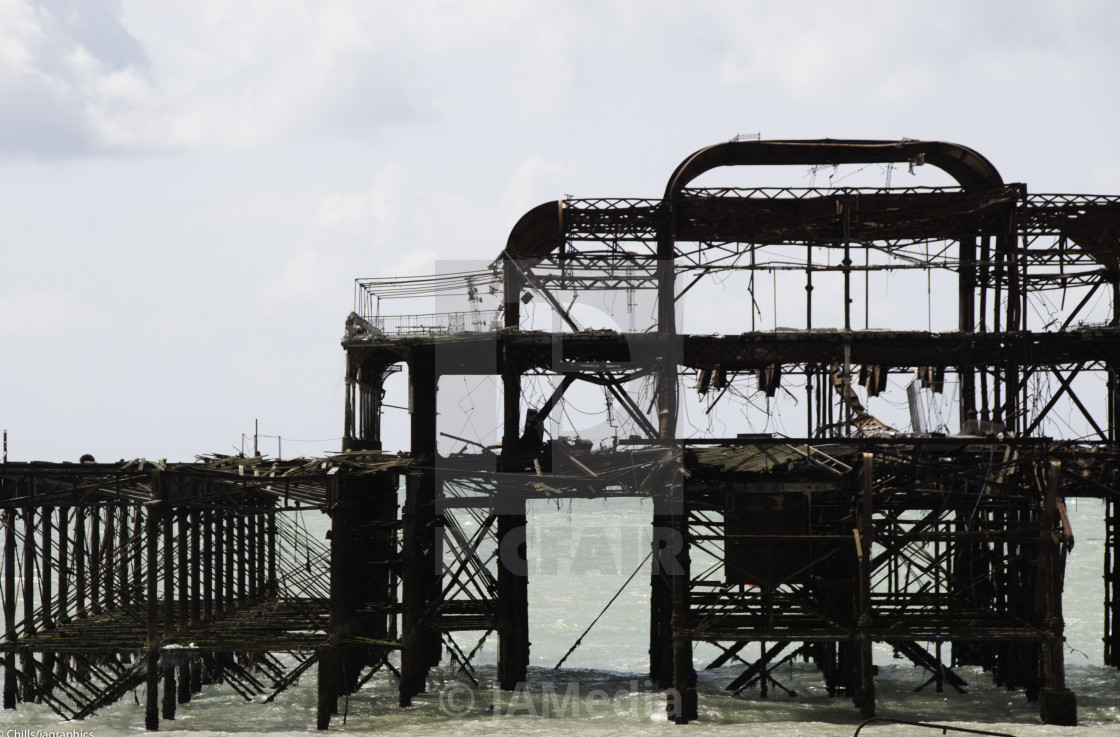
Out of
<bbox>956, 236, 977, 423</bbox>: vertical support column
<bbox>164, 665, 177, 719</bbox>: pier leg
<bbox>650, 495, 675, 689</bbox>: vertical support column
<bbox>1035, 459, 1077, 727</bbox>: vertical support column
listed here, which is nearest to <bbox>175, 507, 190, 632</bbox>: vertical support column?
<bbox>164, 665, 177, 719</bbox>: pier leg

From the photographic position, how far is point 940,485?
30047 millimetres

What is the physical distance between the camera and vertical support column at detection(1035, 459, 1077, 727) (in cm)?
2778

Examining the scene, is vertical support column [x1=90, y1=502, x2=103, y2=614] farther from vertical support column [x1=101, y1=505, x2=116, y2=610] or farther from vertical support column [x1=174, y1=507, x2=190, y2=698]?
vertical support column [x1=174, y1=507, x2=190, y2=698]

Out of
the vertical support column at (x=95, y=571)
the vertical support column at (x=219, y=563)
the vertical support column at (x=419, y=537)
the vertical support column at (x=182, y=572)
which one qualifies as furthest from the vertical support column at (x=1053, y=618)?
the vertical support column at (x=95, y=571)

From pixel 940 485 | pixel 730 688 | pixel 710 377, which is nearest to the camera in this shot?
pixel 940 485

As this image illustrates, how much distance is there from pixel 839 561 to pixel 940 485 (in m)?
3.40

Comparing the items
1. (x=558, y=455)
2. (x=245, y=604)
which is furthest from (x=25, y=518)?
(x=558, y=455)

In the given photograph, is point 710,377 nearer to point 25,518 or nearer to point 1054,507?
point 1054,507

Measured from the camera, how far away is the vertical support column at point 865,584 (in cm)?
2786

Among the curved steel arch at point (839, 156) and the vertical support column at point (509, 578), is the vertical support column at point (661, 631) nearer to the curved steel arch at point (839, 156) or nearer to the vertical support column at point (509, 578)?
the vertical support column at point (509, 578)
